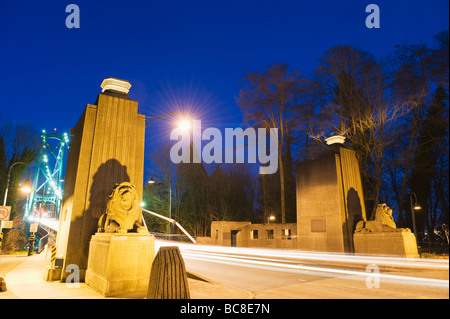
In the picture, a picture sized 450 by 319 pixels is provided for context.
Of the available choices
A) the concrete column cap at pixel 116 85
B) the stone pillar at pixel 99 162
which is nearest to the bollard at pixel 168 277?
the stone pillar at pixel 99 162

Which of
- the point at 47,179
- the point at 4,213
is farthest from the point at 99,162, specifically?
the point at 47,179

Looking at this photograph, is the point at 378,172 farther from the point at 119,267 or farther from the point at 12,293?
the point at 12,293

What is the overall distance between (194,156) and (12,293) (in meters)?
33.4

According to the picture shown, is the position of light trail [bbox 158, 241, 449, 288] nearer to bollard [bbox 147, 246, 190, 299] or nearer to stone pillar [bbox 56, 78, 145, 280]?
bollard [bbox 147, 246, 190, 299]

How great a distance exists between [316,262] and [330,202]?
135 inches

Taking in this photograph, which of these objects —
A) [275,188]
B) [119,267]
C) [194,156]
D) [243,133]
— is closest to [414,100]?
[243,133]

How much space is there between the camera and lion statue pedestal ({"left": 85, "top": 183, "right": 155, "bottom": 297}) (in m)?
6.90

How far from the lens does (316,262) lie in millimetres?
12656

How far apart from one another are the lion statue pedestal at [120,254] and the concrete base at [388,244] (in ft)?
33.6

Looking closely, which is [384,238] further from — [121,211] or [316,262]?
[121,211]

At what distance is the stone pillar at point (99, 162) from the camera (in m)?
9.47

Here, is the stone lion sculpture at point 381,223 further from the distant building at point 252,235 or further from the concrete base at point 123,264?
the concrete base at point 123,264

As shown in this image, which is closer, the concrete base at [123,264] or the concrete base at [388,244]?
the concrete base at [123,264]

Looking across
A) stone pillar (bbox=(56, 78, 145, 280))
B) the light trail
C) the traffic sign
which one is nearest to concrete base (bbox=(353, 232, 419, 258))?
the light trail
